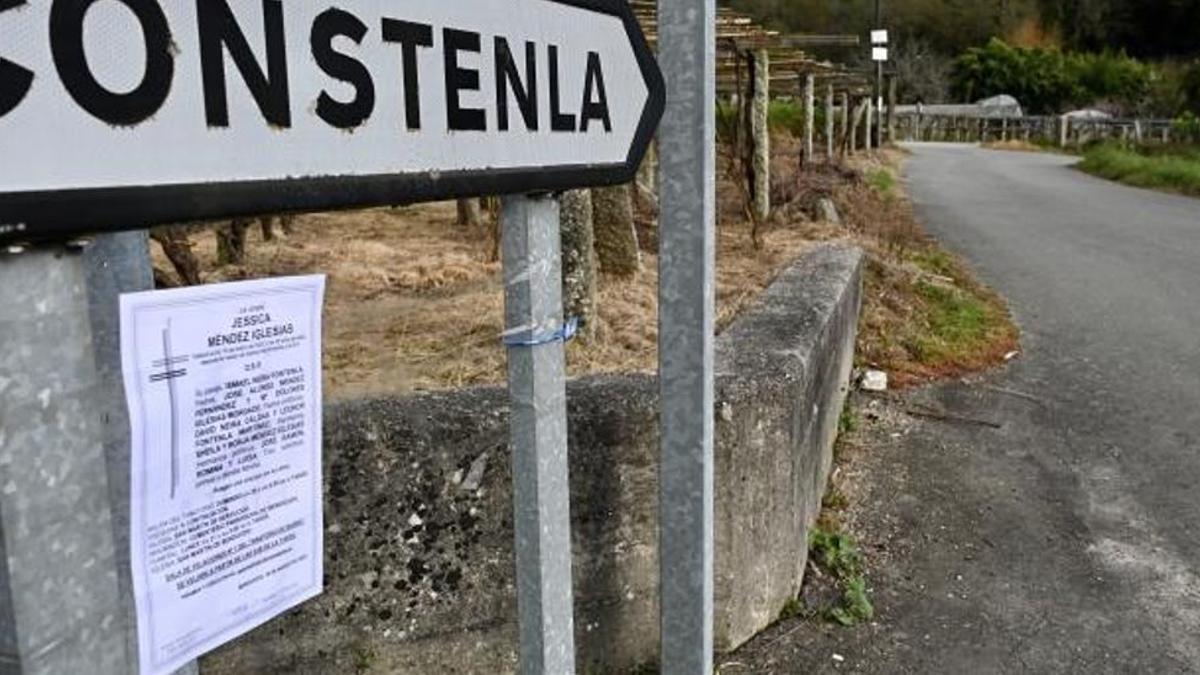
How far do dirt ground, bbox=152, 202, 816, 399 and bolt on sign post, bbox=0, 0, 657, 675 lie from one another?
2016 mm

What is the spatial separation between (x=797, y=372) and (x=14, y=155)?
8.95 ft

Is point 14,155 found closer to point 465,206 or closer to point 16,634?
point 16,634

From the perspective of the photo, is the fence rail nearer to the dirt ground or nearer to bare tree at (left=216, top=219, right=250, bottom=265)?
the dirt ground

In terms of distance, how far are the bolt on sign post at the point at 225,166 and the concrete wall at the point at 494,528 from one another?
3.47ft

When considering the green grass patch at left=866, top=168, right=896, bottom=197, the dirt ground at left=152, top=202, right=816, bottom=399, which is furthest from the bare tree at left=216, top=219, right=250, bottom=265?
the green grass patch at left=866, top=168, right=896, bottom=197

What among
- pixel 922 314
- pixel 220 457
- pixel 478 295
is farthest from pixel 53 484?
pixel 922 314

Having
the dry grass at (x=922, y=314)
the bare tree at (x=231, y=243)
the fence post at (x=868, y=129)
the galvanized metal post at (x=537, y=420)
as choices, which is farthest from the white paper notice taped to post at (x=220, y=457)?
the fence post at (x=868, y=129)

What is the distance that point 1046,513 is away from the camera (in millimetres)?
4328

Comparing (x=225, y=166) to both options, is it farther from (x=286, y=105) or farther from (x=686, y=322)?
(x=686, y=322)

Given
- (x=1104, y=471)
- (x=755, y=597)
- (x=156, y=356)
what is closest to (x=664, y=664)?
(x=755, y=597)

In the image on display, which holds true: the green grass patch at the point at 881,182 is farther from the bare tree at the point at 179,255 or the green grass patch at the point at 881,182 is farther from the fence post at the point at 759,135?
the bare tree at the point at 179,255

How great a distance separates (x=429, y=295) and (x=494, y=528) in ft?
11.4

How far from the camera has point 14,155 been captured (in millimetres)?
833

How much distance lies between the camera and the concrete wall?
256 centimetres
